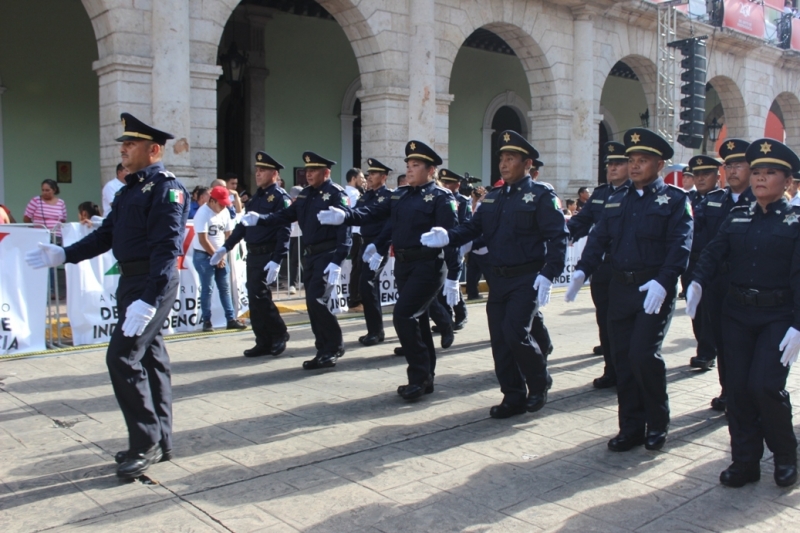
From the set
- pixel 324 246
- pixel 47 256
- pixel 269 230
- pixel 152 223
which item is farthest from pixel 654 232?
pixel 269 230

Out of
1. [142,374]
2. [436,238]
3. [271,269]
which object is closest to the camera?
[142,374]

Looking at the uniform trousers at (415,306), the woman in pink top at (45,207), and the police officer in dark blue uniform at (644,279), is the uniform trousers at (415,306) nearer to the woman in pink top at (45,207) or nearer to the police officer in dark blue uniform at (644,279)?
the police officer in dark blue uniform at (644,279)

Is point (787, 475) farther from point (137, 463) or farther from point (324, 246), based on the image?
point (324, 246)

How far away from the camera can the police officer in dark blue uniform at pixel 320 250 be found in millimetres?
7094

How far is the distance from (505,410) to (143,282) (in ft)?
8.50

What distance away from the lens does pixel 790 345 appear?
13.1 ft

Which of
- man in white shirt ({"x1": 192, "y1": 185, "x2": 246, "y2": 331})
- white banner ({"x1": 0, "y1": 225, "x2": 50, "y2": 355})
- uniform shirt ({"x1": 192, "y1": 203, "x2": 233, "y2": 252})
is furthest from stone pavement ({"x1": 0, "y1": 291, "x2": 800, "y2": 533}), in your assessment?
uniform shirt ({"x1": 192, "y1": 203, "x2": 233, "y2": 252})

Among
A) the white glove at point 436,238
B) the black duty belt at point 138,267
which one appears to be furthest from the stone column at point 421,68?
the black duty belt at point 138,267

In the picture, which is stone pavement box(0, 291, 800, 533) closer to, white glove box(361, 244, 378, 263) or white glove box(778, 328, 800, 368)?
white glove box(778, 328, 800, 368)

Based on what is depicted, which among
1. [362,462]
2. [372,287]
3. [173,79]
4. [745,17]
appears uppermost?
[745,17]

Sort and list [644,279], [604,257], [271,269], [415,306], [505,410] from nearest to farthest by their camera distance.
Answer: [644,279], [505,410], [415,306], [604,257], [271,269]

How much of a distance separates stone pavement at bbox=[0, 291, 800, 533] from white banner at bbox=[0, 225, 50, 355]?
0.67m

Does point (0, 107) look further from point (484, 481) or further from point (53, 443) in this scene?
point (484, 481)

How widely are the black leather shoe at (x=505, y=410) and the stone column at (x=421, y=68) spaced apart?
9.58m
